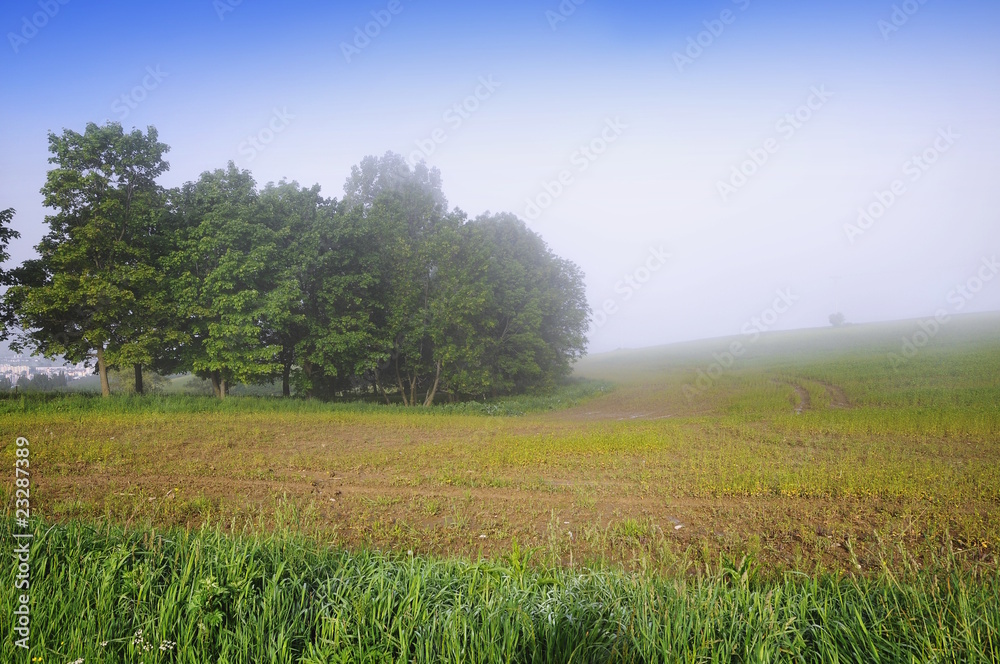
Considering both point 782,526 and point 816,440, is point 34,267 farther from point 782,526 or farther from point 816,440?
point 816,440

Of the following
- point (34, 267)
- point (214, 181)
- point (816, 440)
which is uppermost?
point (214, 181)

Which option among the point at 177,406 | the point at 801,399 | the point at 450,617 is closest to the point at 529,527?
the point at 450,617

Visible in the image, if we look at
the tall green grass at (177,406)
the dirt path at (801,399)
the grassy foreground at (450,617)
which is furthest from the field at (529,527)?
the dirt path at (801,399)

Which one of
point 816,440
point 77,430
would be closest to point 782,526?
point 816,440

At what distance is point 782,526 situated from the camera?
22.9ft

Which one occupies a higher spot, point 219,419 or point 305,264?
point 305,264

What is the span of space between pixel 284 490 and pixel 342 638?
653 centimetres

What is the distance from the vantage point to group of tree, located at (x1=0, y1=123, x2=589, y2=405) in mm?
21875

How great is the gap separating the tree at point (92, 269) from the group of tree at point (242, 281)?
0.22ft

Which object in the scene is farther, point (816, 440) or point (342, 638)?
point (816, 440)

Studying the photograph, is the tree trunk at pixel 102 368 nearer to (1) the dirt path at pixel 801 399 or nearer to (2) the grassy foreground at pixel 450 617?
(2) the grassy foreground at pixel 450 617

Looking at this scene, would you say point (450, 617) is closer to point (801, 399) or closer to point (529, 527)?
point (529, 527)

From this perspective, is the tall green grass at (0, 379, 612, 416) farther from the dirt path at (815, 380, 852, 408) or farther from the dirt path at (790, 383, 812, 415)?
the dirt path at (815, 380, 852, 408)

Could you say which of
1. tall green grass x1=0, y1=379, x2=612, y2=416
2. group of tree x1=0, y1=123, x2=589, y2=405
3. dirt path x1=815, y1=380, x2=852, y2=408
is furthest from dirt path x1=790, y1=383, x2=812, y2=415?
group of tree x1=0, y1=123, x2=589, y2=405
